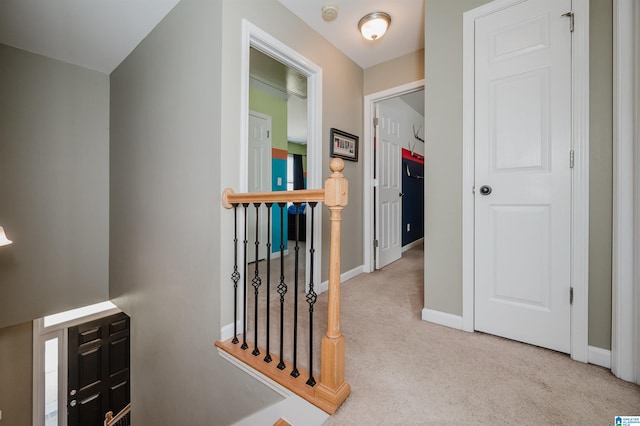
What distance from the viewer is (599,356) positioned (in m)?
1.31

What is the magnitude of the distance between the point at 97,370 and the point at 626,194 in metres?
5.33

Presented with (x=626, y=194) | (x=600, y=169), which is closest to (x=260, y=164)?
(x=600, y=169)

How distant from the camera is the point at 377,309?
2033mm

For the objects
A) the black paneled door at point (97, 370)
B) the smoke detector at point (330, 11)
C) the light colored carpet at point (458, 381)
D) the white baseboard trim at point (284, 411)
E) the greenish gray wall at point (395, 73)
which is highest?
the smoke detector at point (330, 11)

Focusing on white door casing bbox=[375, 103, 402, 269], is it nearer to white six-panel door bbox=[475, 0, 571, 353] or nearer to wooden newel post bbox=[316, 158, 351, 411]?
white six-panel door bbox=[475, 0, 571, 353]

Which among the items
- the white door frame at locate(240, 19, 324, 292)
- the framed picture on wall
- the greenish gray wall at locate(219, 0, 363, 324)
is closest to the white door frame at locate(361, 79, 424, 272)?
the greenish gray wall at locate(219, 0, 363, 324)

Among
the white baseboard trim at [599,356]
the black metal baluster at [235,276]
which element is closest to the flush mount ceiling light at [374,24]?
the black metal baluster at [235,276]

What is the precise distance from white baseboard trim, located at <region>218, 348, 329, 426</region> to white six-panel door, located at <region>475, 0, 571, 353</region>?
117cm

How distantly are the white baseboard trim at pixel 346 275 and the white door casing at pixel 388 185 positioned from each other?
0.26m

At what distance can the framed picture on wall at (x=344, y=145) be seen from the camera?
252 cm

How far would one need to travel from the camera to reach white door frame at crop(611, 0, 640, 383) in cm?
117

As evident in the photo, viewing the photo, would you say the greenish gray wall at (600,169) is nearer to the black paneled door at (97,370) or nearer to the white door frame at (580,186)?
the white door frame at (580,186)

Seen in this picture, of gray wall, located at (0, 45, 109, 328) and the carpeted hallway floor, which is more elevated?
→ gray wall, located at (0, 45, 109, 328)

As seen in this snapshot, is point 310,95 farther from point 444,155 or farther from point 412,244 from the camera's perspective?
point 412,244
